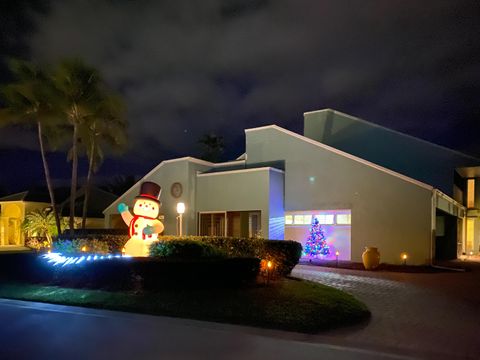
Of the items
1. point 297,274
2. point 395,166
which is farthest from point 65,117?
point 395,166

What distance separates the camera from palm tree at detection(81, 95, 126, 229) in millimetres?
21453

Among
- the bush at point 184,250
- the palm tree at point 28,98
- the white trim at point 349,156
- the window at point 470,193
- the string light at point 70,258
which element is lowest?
the string light at point 70,258

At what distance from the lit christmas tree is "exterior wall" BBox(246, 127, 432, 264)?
0.92 metres

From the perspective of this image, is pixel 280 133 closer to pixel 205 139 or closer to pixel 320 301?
pixel 320 301

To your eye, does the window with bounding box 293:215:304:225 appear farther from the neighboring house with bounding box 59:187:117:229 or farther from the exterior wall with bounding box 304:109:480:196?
the neighboring house with bounding box 59:187:117:229

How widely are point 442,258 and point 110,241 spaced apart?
51.0 feet

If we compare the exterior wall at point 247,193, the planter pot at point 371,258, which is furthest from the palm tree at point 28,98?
the planter pot at point 371,258

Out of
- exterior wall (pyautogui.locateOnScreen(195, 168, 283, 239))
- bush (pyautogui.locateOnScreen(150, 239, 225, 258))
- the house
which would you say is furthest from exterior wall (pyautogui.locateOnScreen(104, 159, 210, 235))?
the house

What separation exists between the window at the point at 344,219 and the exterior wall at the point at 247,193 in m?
2.78

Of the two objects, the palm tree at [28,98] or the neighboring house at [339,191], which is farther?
the palm tree at [28,98]

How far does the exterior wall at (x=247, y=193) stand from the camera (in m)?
19.1

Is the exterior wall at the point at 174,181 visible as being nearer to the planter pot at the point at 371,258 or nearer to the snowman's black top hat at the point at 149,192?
the snowman's black top hat at the point at 149,192

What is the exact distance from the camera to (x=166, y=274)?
31.6ft

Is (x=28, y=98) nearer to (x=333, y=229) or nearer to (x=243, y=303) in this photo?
(x=333, y=229)
